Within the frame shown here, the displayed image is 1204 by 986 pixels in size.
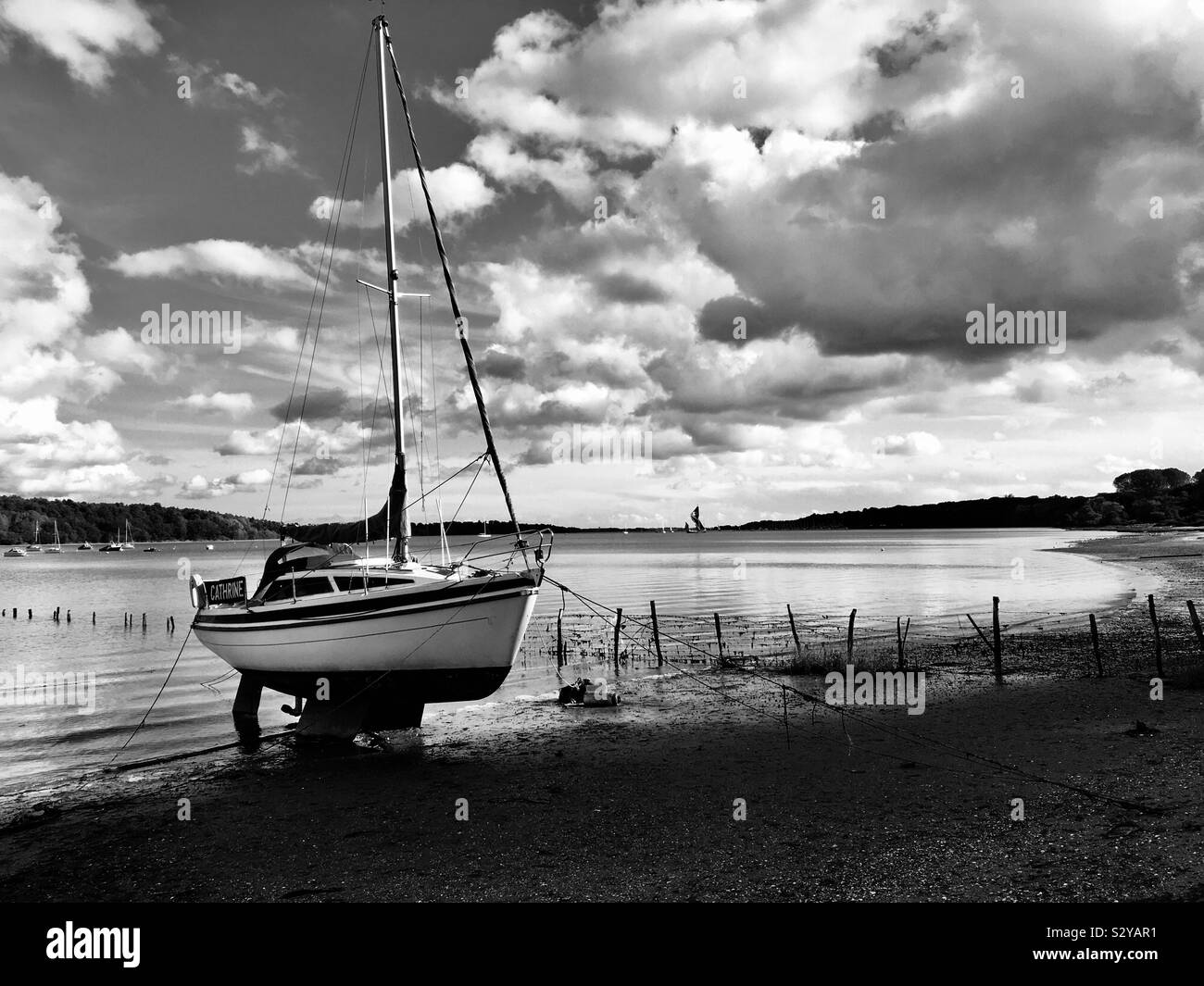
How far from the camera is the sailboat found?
55.6 ft

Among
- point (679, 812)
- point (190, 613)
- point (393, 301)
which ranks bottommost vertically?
point (190, 613)

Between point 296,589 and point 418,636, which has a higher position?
point 296,589

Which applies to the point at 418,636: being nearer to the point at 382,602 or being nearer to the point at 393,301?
the point at 382,602

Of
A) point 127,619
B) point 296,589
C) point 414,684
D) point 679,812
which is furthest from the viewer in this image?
point 127,619

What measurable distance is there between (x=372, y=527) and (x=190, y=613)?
43326mm

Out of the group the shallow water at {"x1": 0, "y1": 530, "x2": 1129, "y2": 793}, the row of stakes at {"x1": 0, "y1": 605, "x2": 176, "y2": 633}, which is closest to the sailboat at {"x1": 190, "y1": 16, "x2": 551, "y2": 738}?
the shallow water at {"x1": 0, "y1": 530, "x2": 1129, "y2": 793}

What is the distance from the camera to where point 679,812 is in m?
11.9

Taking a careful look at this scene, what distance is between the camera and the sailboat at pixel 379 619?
55.6ft

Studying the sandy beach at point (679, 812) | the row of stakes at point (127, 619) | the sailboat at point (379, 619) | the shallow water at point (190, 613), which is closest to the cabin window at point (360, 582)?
the sailboat at point (379, 619)

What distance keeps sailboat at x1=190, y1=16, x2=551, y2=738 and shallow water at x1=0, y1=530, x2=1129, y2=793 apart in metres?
3.49

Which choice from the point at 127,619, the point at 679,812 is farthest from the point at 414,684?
the point at 127,619

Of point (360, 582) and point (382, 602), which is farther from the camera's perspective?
point (360, 582)
